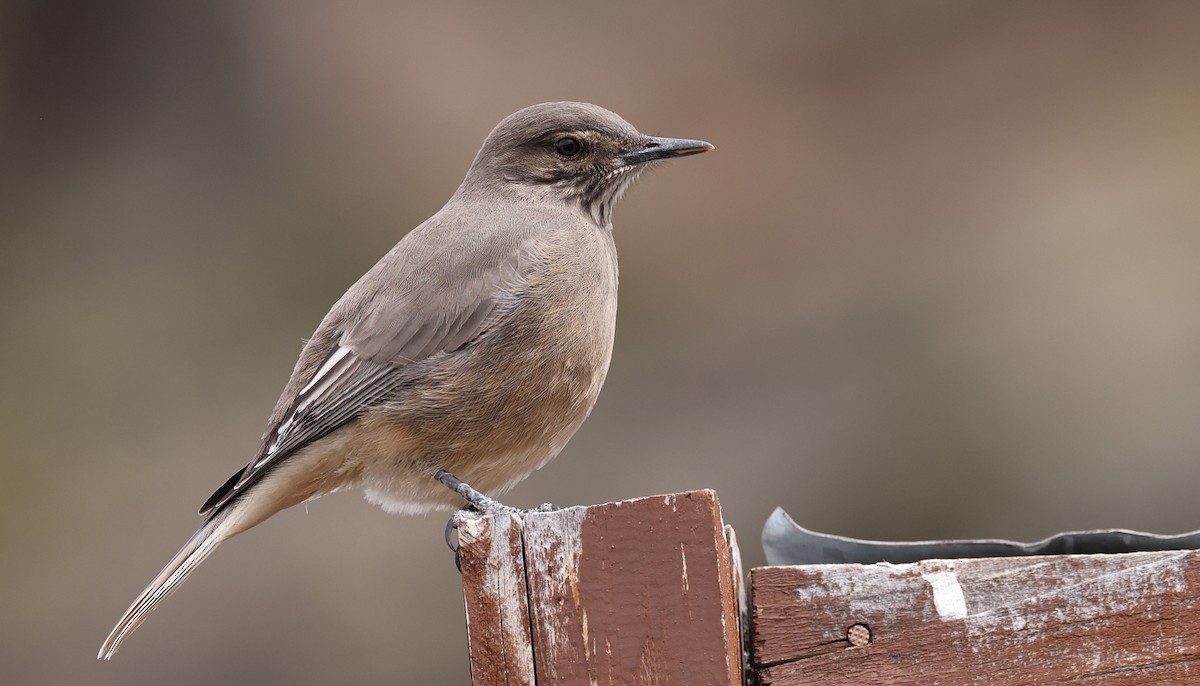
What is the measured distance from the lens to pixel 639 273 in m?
9.34

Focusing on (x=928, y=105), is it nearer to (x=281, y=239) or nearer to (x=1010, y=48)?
(x=1010, y=48)

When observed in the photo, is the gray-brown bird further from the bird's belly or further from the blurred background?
the blurred background

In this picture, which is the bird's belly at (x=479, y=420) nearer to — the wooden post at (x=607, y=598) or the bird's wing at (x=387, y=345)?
the bird's wing at (x=387, y=345)

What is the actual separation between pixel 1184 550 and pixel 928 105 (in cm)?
718

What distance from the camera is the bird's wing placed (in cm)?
473

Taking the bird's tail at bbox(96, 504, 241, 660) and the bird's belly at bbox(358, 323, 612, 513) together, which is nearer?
the bird's tail at bbox(96, 504, 241, 660)

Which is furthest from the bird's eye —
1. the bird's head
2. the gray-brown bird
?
the gray-brown bird

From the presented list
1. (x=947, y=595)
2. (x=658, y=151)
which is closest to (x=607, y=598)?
(x=947, y=595)

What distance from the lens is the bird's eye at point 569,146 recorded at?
546 cm

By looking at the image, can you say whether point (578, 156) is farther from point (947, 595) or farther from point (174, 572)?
point (947, 595)

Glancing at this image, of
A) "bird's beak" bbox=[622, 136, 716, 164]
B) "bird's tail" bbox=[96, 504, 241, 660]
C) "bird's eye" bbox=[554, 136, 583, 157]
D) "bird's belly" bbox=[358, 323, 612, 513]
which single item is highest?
"bird's eye" bbox=[554, 136, 583, 157]

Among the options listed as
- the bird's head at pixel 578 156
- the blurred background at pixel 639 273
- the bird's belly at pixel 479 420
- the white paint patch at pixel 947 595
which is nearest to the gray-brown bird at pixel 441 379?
the bird's belly at pixel 479 420

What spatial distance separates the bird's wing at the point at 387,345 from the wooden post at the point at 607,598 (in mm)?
1975

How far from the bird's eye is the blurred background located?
111 inches
